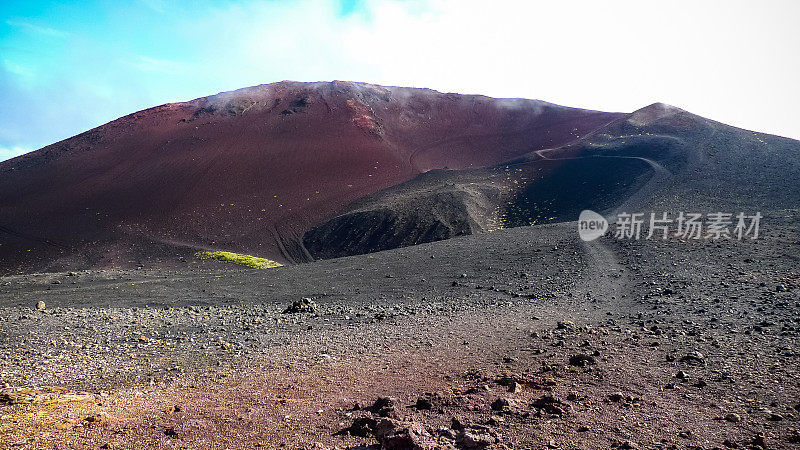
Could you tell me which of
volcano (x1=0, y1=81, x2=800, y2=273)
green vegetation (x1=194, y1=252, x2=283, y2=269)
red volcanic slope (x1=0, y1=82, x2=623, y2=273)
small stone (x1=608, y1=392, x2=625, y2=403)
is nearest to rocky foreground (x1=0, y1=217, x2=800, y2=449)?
small stone (x1=608, y1=392, x2=625, y2=403)

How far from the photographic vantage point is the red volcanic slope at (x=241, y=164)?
26.0m

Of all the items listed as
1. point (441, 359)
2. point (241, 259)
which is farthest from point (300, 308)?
point (241, 259)

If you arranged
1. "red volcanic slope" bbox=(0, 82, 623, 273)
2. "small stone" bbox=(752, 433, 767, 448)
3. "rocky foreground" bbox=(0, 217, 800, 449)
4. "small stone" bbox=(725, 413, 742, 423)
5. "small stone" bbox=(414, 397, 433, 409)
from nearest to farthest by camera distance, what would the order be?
"small stone" bbox=(752, 433, 767, 448) < "rocky foreground" bbox=(0, 217, 800, 449) < "small stone" bbox=(725, 413, 742, 423) < "small stone" bbox=(414, 397, 433, 409) < "red volcanic slope" bbox=(0, 82, 623, 273)

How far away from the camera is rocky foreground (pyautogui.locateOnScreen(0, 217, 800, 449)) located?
3.93 m

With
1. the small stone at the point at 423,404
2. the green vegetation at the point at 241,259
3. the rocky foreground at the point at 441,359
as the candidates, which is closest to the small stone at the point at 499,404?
the rocky foreground at the point at 441,359

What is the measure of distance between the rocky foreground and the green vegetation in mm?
7292

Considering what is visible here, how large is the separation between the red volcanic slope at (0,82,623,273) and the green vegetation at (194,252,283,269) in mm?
1302

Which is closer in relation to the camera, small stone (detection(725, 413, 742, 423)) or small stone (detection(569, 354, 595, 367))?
small stone (detection(725, 413, 742, 423))

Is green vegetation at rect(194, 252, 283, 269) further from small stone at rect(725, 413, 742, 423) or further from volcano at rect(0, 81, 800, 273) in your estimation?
small stone at rect(725, 413, 742, 423)

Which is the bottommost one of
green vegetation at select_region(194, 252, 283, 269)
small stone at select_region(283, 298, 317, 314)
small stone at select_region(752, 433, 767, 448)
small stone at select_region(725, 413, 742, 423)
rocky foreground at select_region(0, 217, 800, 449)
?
green vegetation at select_region(194, 252, 283, 269)

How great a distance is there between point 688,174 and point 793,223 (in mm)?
8296

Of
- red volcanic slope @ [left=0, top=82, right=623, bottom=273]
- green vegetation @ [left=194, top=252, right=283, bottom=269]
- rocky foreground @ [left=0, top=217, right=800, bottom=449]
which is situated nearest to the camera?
rocky foreground @ [left=0, top=217, right=800, bottom=449]

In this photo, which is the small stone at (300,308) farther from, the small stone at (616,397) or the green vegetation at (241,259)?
the green vegetation at (241,259)

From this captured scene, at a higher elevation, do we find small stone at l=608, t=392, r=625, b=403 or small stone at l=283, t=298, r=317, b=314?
small stone at l=608, t=392, r=625, b=403
